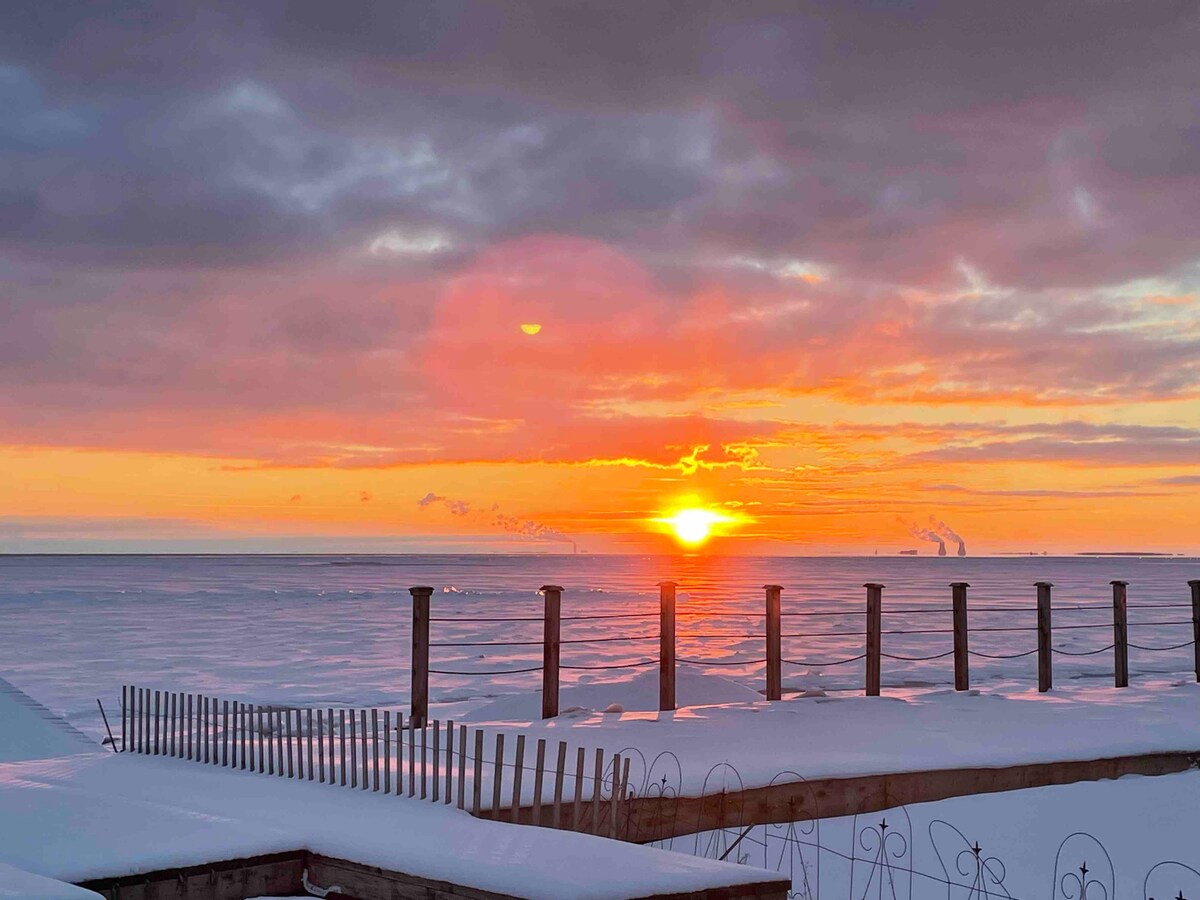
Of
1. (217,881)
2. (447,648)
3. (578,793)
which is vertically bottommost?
(447,648)

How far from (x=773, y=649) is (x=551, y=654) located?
2.89m

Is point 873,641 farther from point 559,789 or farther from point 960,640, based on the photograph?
point 559,789

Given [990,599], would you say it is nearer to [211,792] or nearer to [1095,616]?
[1095,616]

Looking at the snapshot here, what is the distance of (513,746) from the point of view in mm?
10719

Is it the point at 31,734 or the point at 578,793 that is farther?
the point at 31,734

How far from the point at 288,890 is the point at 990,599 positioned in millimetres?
64338

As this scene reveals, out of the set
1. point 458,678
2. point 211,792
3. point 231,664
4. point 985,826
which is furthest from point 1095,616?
point 211,792

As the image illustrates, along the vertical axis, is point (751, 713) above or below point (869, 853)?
above

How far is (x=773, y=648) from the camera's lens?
14.1 metres

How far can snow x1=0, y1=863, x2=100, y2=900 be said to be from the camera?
5.01 m

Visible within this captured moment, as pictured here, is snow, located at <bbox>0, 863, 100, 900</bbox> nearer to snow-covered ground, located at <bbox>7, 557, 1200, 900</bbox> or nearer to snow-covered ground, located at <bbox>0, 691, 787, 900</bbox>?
snow-covered ground, located at <bbox>0, 691, 787, 900</bbox>

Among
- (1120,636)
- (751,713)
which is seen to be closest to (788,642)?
(1120,636)

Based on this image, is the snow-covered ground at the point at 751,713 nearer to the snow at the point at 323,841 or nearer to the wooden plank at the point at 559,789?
the snow at the point at 323,841

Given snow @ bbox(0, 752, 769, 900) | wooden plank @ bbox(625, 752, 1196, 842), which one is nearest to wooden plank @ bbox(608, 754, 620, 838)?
wooden plank @ bbox(625, 752, 1196, 842)
